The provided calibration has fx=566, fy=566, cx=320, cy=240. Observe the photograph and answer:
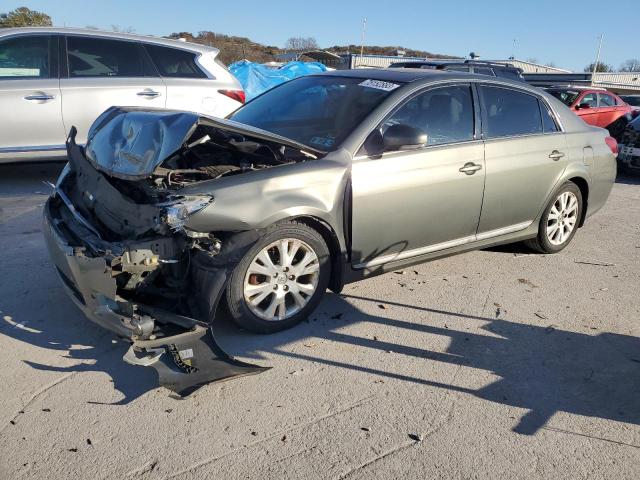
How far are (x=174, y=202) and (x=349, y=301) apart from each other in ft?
5.54

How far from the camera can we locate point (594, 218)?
23.9ft

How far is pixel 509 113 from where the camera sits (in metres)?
4.95

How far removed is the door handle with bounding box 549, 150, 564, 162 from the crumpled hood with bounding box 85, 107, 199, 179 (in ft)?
11.0

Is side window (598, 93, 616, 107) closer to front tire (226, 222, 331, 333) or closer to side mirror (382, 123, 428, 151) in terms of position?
side mirror (382, 123, 428, 151)

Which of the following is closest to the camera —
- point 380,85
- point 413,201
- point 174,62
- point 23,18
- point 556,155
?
point 413,201

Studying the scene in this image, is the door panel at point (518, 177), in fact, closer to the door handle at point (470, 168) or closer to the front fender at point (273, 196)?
the door handle at point (470, 168)

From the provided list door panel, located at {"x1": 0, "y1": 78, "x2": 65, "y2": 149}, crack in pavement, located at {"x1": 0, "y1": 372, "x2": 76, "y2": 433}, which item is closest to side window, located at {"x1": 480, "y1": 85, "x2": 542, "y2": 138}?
crack in pavement, located at {"x1": 0, "y1": 372, "x2": 76, "y2": 433}

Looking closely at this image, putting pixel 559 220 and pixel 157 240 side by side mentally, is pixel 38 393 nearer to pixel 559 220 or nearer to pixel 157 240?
pixel 157 240

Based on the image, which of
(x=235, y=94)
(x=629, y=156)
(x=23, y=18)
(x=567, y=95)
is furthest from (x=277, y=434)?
(x=23, y=18)

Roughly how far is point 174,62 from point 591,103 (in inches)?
464

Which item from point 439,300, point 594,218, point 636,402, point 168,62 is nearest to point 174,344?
point 439,300

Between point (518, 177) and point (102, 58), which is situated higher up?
point (102, 58)

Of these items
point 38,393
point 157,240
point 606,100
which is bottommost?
point 38,393

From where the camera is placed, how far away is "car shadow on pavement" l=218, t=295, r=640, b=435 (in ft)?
10.4
